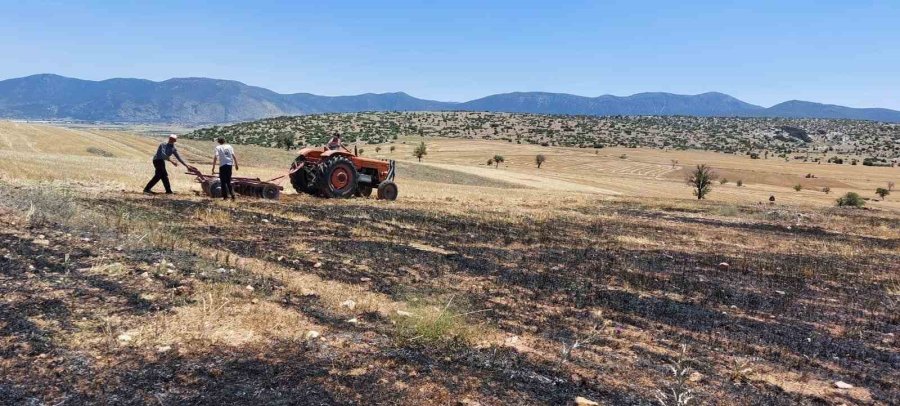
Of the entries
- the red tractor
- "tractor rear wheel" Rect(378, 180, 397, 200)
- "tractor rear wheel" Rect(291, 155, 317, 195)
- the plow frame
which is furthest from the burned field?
"tractor rear wheel" Rect(378, 180, 397, 200)

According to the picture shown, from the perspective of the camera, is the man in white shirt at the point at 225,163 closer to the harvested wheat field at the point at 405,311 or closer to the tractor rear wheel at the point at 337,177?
the harvested wheat field at the point at 405,311

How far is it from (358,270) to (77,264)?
347cm

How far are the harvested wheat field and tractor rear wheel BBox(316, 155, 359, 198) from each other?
2.62 meters

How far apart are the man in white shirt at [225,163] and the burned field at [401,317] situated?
2.29 m

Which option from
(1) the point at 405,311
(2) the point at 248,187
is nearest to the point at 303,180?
(2) the point at 248,187

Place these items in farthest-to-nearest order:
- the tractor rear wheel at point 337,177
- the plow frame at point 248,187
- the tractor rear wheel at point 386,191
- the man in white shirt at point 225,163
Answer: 1. the tractor rear wheel at point 386,191
2. the tractor rear wheel at point 337,177
3. the plow frame at point 248,187
4. the man in white shirt at point 225,163

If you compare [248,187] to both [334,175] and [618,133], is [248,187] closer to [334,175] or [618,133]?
[334,175]

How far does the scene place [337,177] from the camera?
17688mm

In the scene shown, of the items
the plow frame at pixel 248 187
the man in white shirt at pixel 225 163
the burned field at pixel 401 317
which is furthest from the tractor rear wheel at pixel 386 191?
the burned field at pixel 401 317

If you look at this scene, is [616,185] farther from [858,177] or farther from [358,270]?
[358,270]

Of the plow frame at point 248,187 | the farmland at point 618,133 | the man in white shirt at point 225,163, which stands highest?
the man in white shirt at point 225,163

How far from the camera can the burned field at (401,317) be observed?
4629 millimetres

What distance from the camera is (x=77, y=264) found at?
22.9 ft

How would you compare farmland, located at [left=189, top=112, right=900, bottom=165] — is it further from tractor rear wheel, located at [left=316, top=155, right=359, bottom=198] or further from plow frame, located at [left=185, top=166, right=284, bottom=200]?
plow frame, located at [left=185, top=166, right=284, bottom=200]
